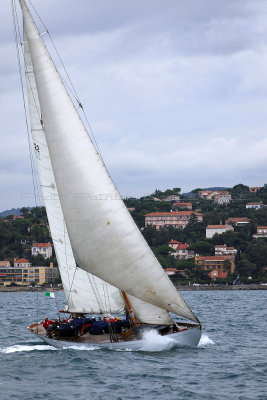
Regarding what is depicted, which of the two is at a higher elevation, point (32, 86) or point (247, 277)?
point (32, 86)

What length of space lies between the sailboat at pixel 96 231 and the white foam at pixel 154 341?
0.15 metres

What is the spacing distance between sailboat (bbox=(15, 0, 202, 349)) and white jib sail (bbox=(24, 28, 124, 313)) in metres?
0.89

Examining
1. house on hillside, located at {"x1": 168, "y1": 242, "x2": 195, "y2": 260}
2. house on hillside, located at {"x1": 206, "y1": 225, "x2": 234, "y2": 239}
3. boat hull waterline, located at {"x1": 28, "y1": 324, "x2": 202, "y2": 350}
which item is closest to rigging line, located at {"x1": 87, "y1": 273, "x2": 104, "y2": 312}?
boat hull waterline, located at {"x1": 28, "y1": 324, "x2": 202, "y2": 350}

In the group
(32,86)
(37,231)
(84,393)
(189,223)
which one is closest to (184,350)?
(84,393)

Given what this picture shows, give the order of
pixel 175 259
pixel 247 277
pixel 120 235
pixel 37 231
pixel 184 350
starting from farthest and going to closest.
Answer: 1. pixel 37 231
2. pixel 175 259
3. pixel 247 277
4. pixel 184 350
5. pixel 120 235

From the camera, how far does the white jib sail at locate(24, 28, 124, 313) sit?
94.0ft

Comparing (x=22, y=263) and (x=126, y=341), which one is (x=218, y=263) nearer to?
(x=22, y=263)

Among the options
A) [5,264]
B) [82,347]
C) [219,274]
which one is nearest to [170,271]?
[219,274]

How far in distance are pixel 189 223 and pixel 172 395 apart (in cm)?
17517

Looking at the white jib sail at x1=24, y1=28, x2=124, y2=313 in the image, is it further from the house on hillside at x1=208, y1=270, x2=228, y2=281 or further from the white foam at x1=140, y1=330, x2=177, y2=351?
the house on hillside at x1=208, y1=270, x2=228, y2=281

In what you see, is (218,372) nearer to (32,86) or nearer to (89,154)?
(89,154)

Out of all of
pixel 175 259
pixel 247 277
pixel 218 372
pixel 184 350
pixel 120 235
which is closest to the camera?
pixel 218 372

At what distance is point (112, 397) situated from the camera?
20.2 m

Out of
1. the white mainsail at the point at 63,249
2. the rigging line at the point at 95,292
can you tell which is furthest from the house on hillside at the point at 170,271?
the rigging line at the point at 95,292
